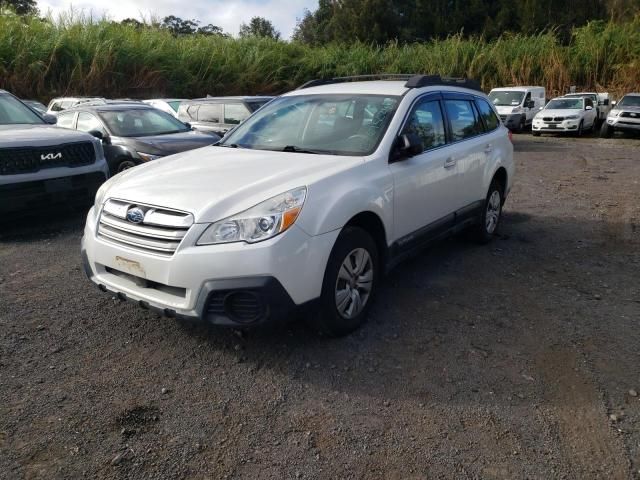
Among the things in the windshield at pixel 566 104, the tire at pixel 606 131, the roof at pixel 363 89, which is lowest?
the tire at pixel 606 131

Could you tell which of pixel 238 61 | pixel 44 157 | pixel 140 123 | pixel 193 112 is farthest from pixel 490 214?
pixel 238 61

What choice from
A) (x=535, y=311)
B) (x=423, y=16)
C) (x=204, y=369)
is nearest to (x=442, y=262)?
(x=535, y=311)

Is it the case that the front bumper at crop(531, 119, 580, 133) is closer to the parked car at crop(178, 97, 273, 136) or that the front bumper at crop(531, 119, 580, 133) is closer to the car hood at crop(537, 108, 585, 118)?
the car hood at crop(537, 108, 585, 118)

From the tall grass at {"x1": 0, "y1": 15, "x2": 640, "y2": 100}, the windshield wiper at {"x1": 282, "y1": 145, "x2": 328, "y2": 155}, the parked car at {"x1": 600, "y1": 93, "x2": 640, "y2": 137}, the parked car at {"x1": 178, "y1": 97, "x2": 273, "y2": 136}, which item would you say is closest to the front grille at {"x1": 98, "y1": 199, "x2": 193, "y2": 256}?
the windshield wiper at {"x1": 282, "y1": 145, "x2": 328, "y2": 155}

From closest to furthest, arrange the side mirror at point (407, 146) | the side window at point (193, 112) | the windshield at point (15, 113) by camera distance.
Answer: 1. the side mirror at point (407, 146)
2. the windshield at point (15, 113)
3. the side window at point (193, 112)

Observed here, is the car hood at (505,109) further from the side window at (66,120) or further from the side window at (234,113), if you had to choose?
the side window at (66,120)

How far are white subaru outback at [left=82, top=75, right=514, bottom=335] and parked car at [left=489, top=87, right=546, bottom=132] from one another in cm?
1718

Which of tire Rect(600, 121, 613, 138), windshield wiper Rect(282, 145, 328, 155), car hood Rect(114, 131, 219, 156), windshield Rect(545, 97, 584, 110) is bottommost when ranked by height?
tire Rect(600, 121, 613, 138)

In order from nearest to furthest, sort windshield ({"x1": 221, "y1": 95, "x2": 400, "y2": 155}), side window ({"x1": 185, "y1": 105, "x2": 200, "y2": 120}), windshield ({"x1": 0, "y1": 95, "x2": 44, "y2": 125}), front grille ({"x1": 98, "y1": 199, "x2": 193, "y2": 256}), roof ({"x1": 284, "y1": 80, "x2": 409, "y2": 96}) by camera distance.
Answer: front grille ({"x1": 98, "y1": 199, "x2": 193, "y2": 256}), windshield ({"x1": 221, "y1": 95, "x2": 400, "y2": 155}), roof ({"x1": 284, "y1": 80, "x2": 409, "y2": 96}), windshield ({"x1": 0, "y1": 95, "x2": 44, "y2": 125}), side window ({"x1": 185, "y1": 105, "x2": 200, "y2": 120})

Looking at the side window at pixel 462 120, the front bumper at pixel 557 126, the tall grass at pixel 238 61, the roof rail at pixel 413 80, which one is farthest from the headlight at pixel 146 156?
the front bumper at pixel 557 126

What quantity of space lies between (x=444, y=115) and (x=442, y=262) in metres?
1.47

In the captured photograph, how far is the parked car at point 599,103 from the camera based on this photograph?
2169 cm

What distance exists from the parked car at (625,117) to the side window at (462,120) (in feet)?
53.6

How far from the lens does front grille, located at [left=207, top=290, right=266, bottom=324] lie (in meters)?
3.15
